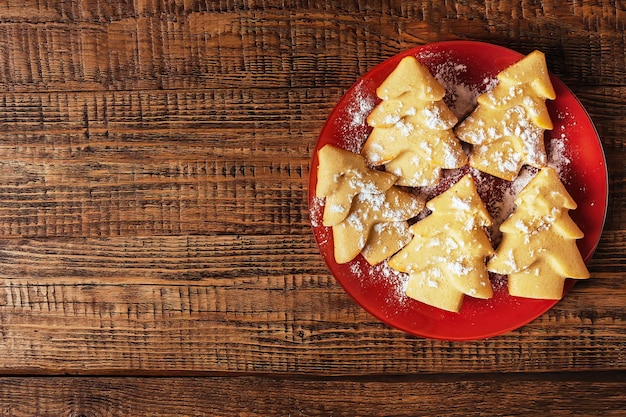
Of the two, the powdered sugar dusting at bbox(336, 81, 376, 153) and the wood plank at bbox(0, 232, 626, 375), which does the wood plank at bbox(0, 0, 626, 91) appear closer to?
the powdered sugar dusting at bbox(336, 81, 376, 153)

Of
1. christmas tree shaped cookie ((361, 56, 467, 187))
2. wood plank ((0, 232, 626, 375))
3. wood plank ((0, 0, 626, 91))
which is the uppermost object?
wood plank ((0, 0, 626, 91))

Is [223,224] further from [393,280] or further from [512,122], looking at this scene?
[512,122]

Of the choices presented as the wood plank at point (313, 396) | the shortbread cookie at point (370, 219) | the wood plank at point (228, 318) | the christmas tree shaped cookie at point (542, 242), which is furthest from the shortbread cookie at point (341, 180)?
the wood plank at point (313, 396)

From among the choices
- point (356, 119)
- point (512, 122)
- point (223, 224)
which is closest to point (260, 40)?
point (356, 119)

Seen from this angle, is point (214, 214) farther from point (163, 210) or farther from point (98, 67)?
point (98, 67)

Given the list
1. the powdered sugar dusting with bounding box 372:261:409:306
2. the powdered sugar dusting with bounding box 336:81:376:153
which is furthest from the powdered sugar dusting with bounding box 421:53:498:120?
the powdered sugar dusting with bounding box 372:261:409:306

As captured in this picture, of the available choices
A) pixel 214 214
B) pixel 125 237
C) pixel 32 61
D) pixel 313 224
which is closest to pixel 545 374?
pixel 313 224
